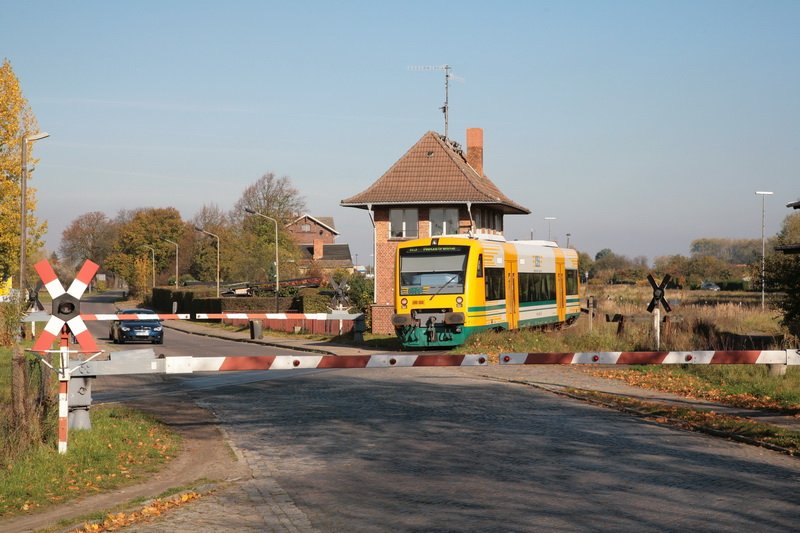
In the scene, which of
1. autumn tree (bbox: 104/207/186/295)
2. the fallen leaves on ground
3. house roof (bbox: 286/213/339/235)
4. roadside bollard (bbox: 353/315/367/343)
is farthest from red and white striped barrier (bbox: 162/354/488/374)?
house roof (bbox: 286/213/339/235)

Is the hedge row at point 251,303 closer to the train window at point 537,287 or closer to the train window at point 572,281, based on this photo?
the train window at point 572,281

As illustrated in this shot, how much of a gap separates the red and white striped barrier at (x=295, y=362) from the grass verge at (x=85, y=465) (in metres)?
0.97

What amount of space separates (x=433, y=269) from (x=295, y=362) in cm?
1827

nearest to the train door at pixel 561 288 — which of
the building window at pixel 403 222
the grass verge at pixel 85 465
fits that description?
the building window at pixel 403 222

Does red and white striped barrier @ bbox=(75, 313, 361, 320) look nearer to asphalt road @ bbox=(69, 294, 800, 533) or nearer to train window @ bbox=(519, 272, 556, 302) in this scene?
train window @ bbox=(519, 272, 556, 302)

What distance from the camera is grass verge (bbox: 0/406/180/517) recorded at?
9.43 metres

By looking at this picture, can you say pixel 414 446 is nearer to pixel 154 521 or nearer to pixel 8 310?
pixel 154 521

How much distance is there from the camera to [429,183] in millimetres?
48906

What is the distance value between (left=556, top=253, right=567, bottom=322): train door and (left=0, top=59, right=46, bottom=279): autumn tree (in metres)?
20.9

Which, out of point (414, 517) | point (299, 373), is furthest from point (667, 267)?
point (414, 517)

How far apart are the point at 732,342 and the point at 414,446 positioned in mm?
16335

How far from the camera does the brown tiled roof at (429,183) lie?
47469 millimetres

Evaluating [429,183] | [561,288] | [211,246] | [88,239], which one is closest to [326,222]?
[88,239]

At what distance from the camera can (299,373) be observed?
24.0 m
